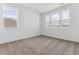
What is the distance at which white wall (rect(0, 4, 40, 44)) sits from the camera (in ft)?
5.63

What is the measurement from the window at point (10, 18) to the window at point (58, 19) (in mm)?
609

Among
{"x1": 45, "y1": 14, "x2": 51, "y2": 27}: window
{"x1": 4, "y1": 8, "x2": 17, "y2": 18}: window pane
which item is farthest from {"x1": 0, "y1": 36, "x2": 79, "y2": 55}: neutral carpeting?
{"x1": 4, "y1": 8, "x2": 17, "y2": 18}: window pane

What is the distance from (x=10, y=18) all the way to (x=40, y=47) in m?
0.81

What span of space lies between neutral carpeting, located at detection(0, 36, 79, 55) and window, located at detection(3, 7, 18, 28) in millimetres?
343

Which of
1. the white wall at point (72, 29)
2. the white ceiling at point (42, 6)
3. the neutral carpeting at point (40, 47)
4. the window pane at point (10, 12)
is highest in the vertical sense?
the white ceiling at point (42, 6)

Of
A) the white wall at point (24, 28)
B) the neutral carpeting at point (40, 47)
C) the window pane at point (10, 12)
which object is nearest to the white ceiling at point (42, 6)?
the white wall at point (24, 28)

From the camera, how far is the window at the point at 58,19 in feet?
5.72

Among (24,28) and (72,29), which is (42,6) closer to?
(24,28)

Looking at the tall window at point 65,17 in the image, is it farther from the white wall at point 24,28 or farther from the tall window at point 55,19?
the white wall at point 24,28

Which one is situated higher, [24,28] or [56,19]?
[56,19]

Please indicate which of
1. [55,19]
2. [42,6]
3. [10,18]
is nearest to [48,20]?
[55,19]

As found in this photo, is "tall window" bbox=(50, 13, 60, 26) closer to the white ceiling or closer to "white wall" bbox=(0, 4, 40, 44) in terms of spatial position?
the white ceiling

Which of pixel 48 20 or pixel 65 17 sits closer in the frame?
pixel 65 17

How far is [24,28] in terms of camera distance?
179 cm
